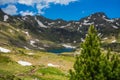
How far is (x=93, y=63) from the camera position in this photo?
3312 centimetres

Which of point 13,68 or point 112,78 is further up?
point 13,68

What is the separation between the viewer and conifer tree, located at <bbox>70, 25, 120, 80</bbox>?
33000 millimetres

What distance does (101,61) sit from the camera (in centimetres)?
3297

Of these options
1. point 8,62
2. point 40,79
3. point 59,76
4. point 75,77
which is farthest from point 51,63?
point 75,77

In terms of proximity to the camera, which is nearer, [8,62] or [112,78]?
[112,78]

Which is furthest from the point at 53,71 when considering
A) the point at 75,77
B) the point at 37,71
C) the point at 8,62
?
the point at 75,77

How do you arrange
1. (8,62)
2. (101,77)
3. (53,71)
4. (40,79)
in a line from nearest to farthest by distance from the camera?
1. (101,77)
2. (40,79)
3. (53,71)
4. (8,62)

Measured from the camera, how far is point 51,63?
107 metres

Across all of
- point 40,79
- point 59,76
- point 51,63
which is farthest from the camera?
point 51,63

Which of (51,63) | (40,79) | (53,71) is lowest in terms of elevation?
(40,79)

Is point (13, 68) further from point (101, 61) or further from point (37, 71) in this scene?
point (101, 61)

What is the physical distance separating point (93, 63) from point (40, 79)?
120ft

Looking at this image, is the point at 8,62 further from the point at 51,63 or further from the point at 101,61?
the point at 101,61

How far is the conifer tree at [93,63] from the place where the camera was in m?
33.0
